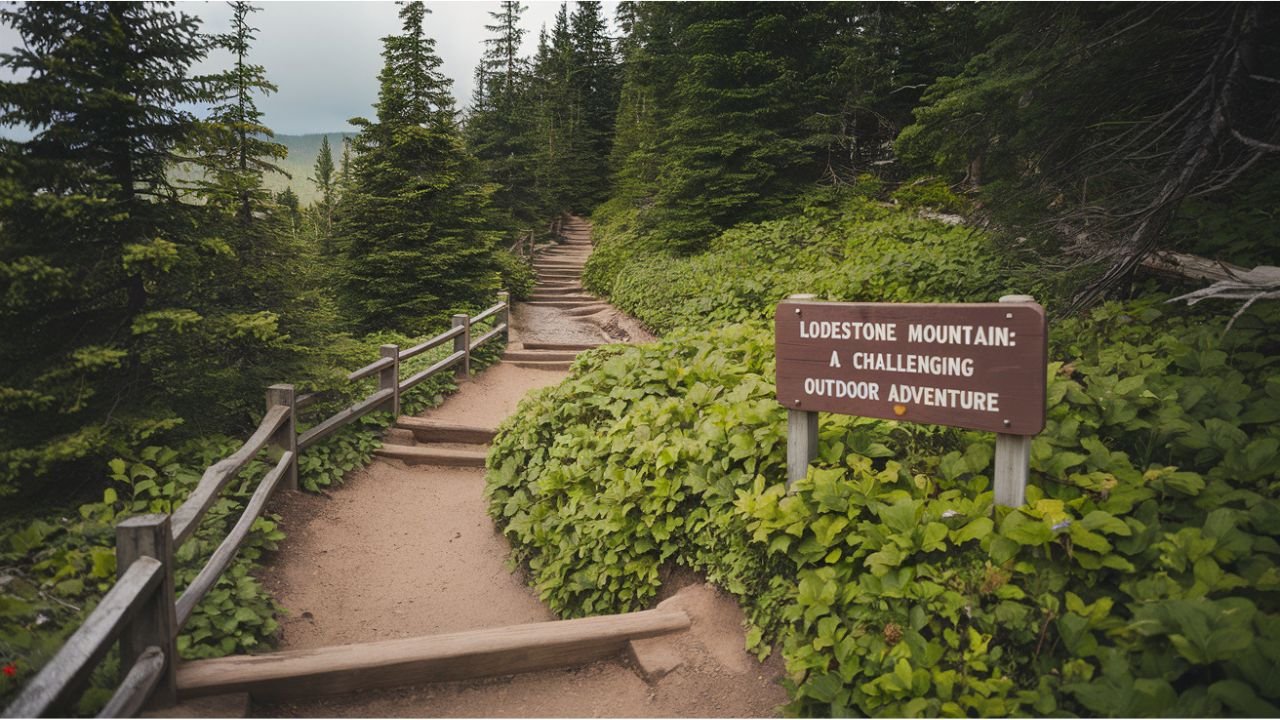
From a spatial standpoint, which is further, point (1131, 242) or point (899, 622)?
point (1131, 242)

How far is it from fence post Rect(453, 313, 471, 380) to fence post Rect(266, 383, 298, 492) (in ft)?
15.3

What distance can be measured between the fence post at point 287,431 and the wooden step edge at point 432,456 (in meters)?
1.52

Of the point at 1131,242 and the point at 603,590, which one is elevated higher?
the point at 1131,242

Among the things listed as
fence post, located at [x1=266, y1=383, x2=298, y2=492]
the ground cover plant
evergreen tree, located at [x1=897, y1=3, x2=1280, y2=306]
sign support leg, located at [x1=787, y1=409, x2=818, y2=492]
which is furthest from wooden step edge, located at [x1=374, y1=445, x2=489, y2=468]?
evergreen tree, located at [x1=897, y1=3, x2=1280, y2=306]

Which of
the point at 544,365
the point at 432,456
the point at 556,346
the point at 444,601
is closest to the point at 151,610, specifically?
the point at 444,601

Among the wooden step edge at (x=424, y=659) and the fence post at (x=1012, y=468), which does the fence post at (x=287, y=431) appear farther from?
the fence post at (x=1012, y=468)

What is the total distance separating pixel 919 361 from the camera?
3.01m

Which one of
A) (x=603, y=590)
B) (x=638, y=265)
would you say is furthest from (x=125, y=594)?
(x=638, y=265)

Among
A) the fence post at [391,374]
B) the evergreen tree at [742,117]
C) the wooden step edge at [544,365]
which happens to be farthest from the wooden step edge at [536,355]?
the evergreen tree at [742,117]

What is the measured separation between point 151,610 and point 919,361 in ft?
13.1

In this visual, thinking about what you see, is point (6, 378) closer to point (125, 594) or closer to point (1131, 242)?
point (125, 594)

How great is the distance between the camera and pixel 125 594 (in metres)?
2.73

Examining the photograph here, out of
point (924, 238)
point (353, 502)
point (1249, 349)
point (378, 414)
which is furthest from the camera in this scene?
point (924, 238)

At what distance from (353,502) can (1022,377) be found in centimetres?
625
